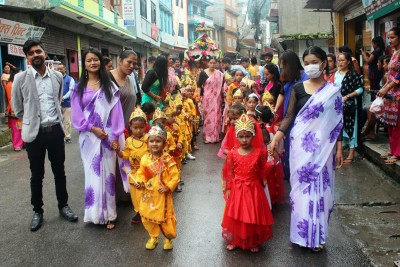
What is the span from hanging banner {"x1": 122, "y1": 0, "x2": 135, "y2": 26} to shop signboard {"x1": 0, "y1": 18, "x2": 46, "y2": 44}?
980cm

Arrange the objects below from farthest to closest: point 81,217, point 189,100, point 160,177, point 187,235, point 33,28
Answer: point 33,28 < point 189,100 < point 81,217 < point 187,235 < point 160,177

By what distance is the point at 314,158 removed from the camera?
12.4ft

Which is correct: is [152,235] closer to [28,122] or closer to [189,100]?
[28,122]

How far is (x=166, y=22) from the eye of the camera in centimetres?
3750

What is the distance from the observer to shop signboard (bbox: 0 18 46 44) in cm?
1255

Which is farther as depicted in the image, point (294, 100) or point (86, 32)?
point (86, 32)

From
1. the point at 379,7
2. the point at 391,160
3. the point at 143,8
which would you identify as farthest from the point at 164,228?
the point at 143,8

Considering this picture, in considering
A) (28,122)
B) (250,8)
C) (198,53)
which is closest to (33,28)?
(198,53)

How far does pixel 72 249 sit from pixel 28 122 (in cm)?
148

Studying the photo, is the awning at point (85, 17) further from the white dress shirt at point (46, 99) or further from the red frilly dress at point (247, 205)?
the red frilly dress at point (247, 205)

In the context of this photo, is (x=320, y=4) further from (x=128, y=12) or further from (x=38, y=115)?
(x=128, y=12)

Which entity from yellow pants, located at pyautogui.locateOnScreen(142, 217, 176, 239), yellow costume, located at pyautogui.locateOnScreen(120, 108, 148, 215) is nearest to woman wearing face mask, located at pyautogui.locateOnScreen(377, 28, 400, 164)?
yellow costume, located at pyautogui.locateOnScreen(120, 108, 148, 215)

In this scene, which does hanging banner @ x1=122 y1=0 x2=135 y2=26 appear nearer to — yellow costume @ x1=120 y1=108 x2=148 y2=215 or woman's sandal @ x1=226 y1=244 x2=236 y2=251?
yellow costume @ x1=120 y1=108 x2=148 y2=215

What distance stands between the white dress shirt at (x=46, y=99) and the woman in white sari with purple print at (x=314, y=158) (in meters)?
2.50
